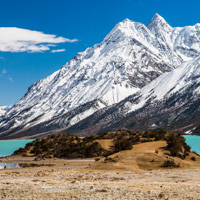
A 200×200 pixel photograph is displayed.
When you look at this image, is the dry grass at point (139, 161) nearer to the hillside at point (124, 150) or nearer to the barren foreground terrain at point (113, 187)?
the hillside at point (124, 150)

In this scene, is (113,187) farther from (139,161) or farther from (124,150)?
(124,150)

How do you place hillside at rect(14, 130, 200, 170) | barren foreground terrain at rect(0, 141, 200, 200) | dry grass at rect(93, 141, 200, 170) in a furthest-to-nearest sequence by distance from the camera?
hillside at rect(14, 130, 200, 170) → dry grass at rect(93, 141, 200, 170) → barren foreground terrain at rect(0, 141, 200, 200)

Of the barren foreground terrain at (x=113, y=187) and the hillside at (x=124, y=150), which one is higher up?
the hillside at (x=124, y=150)

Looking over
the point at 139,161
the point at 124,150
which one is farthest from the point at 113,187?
the point at 124,150

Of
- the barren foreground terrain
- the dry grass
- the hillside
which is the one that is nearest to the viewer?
the barren foreground terrain

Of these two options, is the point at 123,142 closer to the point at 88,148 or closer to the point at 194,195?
the point at 88,148

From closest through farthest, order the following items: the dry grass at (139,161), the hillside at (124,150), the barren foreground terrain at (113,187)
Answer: the barren foreground terrain at (113,187), the dry grass at (139,161), the hillside at (124,150)

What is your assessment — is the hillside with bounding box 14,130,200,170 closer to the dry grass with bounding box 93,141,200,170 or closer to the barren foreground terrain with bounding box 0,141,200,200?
the dry grass with bounding box 93,141,200,170

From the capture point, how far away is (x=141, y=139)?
6731 centimetres

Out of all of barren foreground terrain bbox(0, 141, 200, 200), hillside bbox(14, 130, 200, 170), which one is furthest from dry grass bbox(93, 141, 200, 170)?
barren foreground terrain bbox(0, 141, 200, 200)

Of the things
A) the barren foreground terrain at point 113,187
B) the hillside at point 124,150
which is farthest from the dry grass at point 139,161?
the barren foreground terrain at point 113,187

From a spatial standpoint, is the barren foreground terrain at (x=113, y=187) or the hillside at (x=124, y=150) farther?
the hillside at (x=124, y=150)

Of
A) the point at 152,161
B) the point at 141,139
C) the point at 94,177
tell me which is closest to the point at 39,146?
the point at 141,139

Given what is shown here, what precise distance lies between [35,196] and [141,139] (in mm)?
44642
